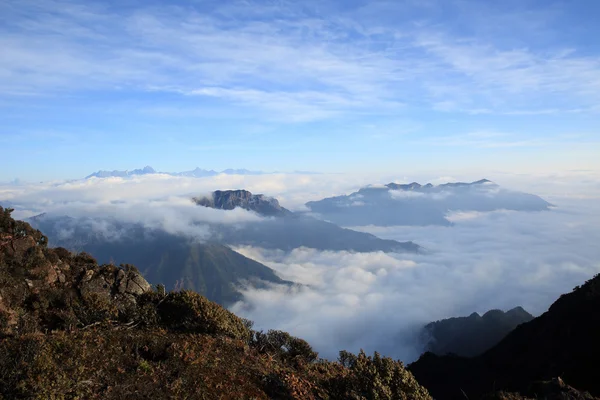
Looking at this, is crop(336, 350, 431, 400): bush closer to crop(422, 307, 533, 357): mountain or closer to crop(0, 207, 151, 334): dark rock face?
crop(0, 207, 151, 334): dark rock face

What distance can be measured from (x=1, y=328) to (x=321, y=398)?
40.3 feet

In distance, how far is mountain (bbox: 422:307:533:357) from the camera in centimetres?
10736

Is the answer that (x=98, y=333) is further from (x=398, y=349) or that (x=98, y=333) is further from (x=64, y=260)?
(x=398, y=349)

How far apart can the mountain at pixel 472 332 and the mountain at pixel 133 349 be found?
94803 mm

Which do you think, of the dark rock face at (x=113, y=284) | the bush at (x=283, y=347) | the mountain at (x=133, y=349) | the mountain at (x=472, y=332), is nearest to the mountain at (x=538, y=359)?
the bush at (x=283, y=347)

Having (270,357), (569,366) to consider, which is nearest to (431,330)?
(569,366)

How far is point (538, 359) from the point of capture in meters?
38.3

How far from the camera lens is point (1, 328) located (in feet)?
44.0

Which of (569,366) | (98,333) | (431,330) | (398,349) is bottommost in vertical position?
(398,349)

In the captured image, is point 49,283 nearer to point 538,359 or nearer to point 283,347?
point 283,347

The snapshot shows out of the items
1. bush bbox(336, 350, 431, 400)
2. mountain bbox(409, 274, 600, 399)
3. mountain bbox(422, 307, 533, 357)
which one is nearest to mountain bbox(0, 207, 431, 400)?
bush bbox(336, 350, 431, 400)

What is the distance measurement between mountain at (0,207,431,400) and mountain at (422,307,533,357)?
94803 millimetres

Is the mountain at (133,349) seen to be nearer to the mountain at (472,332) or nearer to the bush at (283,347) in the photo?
the bush at (283,347)

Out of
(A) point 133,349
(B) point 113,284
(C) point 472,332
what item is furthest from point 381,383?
(C) point 472,332
